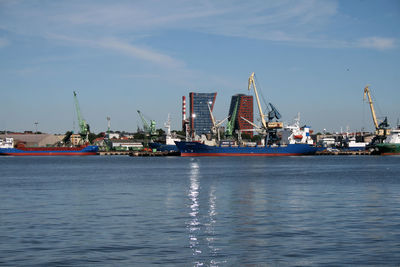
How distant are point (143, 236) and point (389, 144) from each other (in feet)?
588

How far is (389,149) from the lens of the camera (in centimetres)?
19038

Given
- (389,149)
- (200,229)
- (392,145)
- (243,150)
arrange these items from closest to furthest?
1. (200,229)
2. (243,150)
3. (392,145)
4. (389,149)

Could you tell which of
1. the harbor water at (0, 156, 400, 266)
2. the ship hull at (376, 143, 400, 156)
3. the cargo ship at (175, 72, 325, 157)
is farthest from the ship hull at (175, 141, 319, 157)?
the harbor water at (0, 156, 400, 266)

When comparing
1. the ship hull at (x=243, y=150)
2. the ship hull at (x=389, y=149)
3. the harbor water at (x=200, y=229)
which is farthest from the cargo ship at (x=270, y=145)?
the harbor water at (x=200, y=229)

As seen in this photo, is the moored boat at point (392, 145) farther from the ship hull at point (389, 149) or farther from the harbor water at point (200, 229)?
the harbor water at point (200, 229)

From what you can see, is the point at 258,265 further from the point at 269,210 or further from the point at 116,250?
the point at 269,210

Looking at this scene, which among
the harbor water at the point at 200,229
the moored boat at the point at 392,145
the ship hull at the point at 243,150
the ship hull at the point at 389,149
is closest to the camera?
the harbor water at the point at 200,229

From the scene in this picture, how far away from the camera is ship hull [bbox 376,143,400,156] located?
188 meters

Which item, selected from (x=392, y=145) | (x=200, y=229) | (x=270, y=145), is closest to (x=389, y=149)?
(x=392, y=145)

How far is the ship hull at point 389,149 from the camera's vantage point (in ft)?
618

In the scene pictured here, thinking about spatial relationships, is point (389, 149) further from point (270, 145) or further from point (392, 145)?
point (270, 145)

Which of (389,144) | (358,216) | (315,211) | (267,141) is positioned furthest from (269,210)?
(389,144)

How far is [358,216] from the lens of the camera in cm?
3003

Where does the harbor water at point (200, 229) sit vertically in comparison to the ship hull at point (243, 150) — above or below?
below
